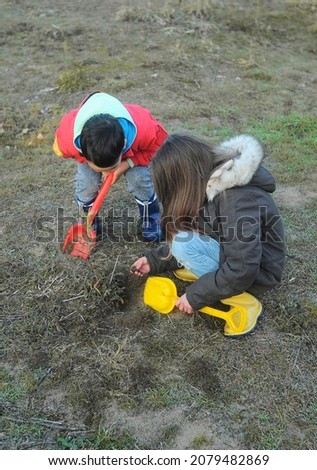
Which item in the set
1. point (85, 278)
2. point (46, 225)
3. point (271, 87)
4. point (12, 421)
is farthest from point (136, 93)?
point (12, 421)

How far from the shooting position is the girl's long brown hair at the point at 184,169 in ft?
6.42

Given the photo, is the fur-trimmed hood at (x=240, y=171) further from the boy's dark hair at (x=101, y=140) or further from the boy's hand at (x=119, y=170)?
the boy's hand at (x=119, y=170)

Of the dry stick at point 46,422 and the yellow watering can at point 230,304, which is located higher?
the yellow watering can at point 230,304

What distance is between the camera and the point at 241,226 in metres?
1.90

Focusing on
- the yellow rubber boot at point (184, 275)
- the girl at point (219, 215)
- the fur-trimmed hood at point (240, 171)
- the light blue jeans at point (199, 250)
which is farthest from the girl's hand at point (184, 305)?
the fur-trimmed hood at point (240, 171)

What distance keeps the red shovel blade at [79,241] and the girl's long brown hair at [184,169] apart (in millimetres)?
721

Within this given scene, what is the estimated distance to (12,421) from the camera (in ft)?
6.03

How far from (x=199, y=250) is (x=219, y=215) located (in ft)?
0.64

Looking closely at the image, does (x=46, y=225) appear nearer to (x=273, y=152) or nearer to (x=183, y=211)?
(x=183, y=211)

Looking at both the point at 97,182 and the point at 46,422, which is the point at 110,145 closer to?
the point at 97,182

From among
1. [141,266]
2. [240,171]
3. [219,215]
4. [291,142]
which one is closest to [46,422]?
[141,266]

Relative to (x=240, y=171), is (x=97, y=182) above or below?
below

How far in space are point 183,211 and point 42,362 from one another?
2.71ft
